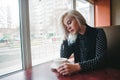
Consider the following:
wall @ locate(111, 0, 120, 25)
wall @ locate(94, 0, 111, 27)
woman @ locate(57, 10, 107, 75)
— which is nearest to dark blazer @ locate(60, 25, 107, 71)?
woman @ locate(57, 10, 107, 75)

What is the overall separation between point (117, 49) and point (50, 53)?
899mm

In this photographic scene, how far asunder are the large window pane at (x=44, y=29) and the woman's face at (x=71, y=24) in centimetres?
42

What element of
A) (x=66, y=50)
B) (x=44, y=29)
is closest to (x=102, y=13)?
(x=44, y=29)

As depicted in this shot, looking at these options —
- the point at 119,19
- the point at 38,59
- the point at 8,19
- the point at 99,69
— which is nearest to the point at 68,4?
the point at 38,59

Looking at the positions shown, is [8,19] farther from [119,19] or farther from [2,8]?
[119,19]

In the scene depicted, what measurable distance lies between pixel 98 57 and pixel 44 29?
909mm

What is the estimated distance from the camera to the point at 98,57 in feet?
3.63

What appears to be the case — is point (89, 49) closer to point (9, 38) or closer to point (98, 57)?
point (98, 57)

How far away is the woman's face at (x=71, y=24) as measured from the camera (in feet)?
4.14

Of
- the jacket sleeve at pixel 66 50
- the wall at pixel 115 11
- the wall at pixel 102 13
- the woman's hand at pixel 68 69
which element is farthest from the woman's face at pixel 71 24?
the wall at pixel 115 11

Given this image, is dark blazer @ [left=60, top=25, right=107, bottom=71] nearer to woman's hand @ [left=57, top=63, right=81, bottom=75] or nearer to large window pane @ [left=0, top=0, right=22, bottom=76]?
woman's hand @ [left=57, top=63, right=81, bottom=75]

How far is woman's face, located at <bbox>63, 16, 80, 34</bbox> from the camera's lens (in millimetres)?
1263

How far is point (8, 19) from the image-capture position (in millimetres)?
1311

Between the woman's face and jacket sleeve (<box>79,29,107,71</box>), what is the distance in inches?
7.7
